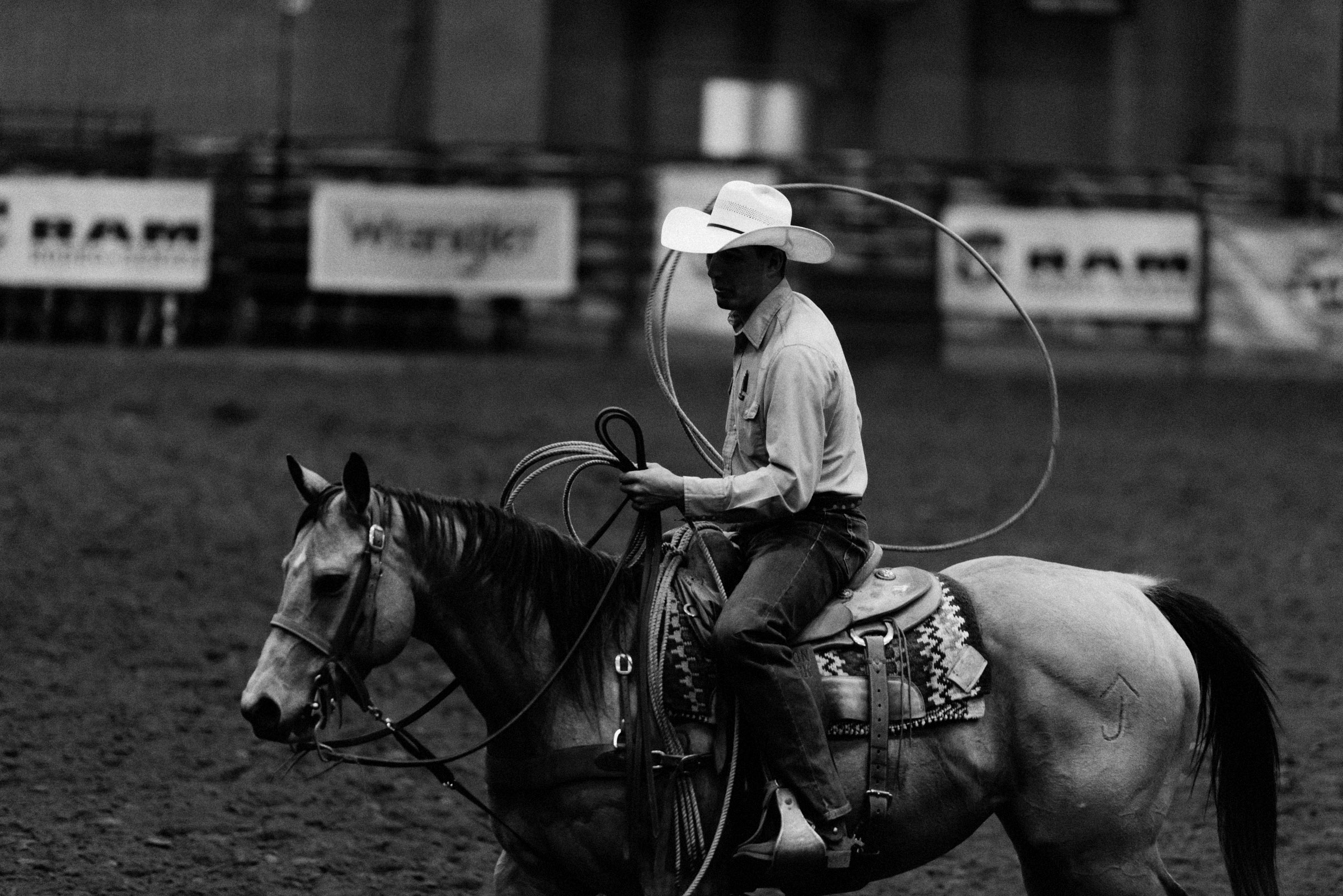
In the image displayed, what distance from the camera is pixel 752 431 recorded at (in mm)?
5105

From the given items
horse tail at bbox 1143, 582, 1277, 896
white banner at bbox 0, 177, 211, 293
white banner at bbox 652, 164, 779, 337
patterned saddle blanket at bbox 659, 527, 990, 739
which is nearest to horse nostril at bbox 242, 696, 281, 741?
patterned saddle blanket at bbox 659, 527, 990, 739

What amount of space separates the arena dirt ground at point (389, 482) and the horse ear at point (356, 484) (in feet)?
6.99

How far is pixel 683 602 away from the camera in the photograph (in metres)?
5.07

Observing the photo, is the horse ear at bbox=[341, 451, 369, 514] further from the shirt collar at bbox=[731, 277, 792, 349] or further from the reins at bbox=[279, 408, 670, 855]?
the shirt collar at bbox=[731, 277, 792, 349]

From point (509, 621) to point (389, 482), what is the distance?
7.53 m

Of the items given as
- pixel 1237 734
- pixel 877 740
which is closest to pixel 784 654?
pixel 877 740

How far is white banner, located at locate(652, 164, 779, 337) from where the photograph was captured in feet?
63.1

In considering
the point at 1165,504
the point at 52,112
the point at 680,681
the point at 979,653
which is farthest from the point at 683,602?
the point at 52,112

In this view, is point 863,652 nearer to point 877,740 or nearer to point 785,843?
point 877,740

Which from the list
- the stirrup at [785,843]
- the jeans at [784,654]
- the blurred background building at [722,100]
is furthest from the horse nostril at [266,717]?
the blurred background building at [722,100]

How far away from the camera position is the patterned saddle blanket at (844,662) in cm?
501

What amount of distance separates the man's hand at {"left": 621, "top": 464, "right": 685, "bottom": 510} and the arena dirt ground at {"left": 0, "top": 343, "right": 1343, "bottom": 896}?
217cm

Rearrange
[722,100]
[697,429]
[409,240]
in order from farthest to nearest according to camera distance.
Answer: [722,100]
[409,240]
[697,429]

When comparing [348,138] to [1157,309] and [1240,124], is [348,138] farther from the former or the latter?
[1240,124]
